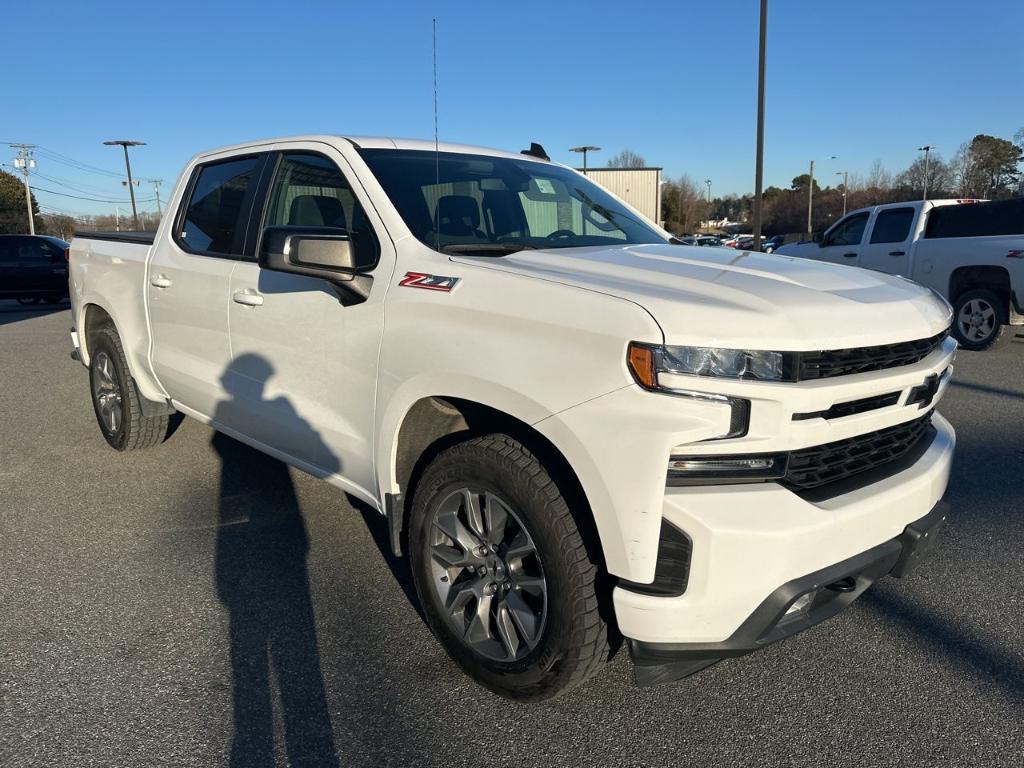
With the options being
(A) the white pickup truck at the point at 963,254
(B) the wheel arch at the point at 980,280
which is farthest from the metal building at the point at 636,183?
(B) the wheel arch at the point at 980,280

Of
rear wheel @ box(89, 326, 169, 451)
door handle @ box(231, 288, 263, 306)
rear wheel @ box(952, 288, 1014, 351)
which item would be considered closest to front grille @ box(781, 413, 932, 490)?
door handle @ box(231, 288, 263, 306)

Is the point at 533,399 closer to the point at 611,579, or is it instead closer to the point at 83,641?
the point at 611,579

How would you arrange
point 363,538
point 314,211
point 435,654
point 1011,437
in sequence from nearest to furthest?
1. point 435,654
2. point 314,211
3. point 363,538
4. point 1011,437

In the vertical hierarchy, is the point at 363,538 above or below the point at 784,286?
below

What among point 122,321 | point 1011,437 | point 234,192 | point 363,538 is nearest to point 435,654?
point 363,538

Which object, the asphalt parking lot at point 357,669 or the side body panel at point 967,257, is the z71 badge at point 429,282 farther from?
the side body panel at point 967,257

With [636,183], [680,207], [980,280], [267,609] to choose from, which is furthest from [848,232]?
[680,207]

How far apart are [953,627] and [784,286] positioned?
64.1 inches

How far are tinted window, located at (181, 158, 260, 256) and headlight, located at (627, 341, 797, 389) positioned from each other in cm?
244

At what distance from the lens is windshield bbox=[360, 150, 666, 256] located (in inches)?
118

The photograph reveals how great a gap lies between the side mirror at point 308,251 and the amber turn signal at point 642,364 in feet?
3.88

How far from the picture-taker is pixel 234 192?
395 centimetres

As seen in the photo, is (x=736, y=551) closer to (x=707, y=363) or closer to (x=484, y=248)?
(x=707, y=363)

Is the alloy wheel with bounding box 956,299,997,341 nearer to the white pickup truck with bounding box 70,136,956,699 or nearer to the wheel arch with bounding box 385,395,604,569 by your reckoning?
the white pickup truck with bounding box 70,136,956,699
